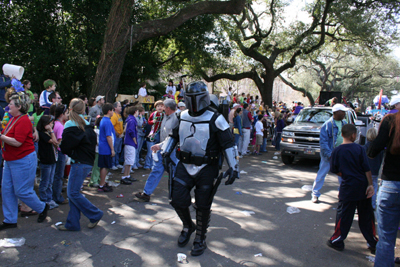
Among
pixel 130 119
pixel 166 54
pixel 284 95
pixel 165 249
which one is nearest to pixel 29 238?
pixel 165 249

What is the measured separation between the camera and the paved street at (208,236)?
382cm

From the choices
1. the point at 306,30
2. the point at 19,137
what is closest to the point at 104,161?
the point at 19,137

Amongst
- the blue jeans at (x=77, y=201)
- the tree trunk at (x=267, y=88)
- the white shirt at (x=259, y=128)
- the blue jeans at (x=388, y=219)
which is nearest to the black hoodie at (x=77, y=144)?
the blue jeans at (x=77, y=201)

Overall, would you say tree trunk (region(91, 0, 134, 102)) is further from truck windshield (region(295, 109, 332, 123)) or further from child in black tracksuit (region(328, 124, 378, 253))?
child in black tracksuit (region(328, 124, 378, 253))

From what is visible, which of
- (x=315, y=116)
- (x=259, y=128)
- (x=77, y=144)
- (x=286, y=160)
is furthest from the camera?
(x=259, y=128)

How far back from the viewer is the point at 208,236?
14.9 feet

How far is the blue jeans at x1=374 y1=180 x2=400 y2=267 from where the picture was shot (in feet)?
10.1

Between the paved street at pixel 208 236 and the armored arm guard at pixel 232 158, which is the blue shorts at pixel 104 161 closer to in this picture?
the paved street at pixel 208 236

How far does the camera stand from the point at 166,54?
61.7 feet

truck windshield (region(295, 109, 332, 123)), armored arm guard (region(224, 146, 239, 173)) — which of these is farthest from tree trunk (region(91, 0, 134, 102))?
armored arm guard (region(224, 146, 239, 173))

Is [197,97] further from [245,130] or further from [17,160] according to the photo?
[245,130]

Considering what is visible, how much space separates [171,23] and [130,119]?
7.01m

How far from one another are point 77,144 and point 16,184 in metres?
1.02

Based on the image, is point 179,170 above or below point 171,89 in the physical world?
below
